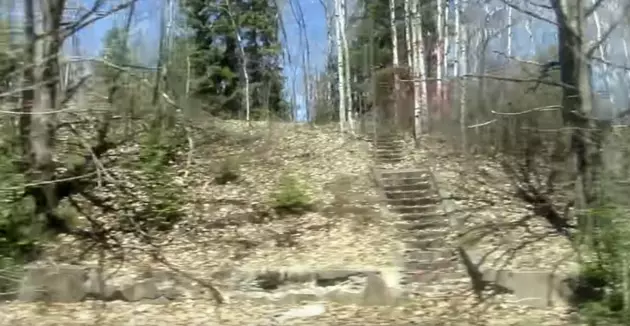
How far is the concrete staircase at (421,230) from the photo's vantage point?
11.8 metres

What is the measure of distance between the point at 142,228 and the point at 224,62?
64.8 ft

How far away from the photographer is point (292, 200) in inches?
593

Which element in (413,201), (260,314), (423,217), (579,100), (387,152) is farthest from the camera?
(387,152)

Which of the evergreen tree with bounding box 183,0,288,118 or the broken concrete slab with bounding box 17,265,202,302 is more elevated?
the evergreen tree with bounding box 183,0,288,118

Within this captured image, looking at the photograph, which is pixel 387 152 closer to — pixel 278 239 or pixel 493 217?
pixel 493 217

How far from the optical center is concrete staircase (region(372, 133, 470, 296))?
38.8 feet

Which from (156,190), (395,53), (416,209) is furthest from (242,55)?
(416,209)

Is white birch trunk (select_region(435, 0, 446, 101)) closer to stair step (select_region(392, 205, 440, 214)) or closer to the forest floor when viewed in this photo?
the forest floor

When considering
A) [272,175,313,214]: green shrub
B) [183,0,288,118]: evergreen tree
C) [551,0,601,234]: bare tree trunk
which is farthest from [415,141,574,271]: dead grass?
[183,0,288,118]: evergreen tree

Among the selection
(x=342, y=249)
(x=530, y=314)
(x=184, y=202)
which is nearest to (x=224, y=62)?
(x=184, y=202)

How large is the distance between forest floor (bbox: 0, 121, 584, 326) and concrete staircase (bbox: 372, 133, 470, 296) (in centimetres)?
32

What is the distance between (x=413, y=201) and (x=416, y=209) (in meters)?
0.46

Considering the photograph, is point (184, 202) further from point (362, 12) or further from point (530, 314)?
point (362, 12)

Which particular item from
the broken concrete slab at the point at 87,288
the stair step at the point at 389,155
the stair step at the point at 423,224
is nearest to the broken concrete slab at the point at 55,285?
the broken concrete slab at the point at 87,288
